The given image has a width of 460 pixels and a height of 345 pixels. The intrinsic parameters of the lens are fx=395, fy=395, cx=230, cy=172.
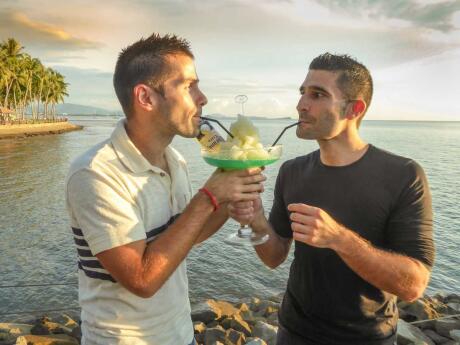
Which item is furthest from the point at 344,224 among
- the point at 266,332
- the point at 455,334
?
the point at 455,334

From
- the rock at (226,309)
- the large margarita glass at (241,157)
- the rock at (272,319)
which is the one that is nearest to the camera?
the large margarita glass at (241,157)

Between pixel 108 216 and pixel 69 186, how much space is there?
26cm

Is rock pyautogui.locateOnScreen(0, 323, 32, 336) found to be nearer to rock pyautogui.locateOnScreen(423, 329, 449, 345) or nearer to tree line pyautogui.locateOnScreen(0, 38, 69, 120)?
rock pyautogui.locateOnScreen(423, 329, 449, 345)

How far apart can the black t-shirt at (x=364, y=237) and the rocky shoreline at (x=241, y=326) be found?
257 centimetres

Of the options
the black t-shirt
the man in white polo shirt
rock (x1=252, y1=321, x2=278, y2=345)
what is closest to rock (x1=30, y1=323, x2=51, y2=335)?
rock (x1=252, y1=321, x2=278, y2=345)

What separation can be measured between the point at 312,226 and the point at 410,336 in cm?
452

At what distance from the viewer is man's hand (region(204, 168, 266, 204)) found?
2229mm

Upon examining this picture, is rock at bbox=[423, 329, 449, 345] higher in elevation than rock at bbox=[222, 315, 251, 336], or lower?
higher

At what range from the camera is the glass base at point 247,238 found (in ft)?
9.32

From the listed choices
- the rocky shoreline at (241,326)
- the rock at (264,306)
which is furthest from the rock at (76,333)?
the rock at (264,306)

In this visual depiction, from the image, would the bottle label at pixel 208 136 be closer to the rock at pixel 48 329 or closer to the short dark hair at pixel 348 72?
the short dark hair at pixel 348 72

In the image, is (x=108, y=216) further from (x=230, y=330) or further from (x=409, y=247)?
(x=230, y=330)

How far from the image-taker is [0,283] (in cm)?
849

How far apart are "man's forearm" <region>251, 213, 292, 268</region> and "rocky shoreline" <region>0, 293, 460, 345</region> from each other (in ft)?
7.70
